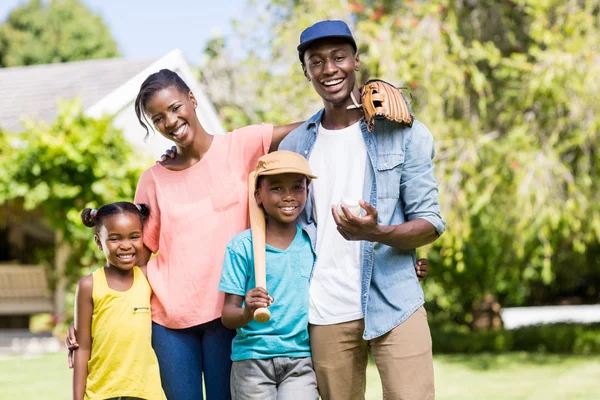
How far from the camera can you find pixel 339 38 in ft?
9.02

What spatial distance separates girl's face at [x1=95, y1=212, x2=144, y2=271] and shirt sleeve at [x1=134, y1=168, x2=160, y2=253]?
0.13 feet

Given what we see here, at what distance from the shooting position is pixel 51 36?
31375 mm

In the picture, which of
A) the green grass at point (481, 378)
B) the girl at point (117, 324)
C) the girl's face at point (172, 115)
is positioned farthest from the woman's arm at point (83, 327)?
the green grass at point (481, 378)

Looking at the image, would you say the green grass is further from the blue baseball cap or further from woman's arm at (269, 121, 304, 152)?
the blue baseball cap

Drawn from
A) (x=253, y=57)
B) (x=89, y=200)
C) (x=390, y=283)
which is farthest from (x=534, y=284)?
(x=390, y=283)

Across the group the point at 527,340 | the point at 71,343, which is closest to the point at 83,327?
the point at 71,343

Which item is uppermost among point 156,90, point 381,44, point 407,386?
point 381,44

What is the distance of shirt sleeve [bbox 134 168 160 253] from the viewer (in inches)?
118

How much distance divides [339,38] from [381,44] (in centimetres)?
654

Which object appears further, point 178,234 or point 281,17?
point 281,17

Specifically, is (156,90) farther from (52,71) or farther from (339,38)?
(52,71)

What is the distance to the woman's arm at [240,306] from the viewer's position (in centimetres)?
253

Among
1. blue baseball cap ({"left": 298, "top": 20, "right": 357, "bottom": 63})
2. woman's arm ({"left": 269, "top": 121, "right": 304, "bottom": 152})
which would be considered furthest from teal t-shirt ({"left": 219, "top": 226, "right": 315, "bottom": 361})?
blue baseball cap ({"left": 298, "top": 20, "right": 357, "bottom": 63})

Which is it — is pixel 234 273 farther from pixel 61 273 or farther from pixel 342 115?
pixel 61 273
